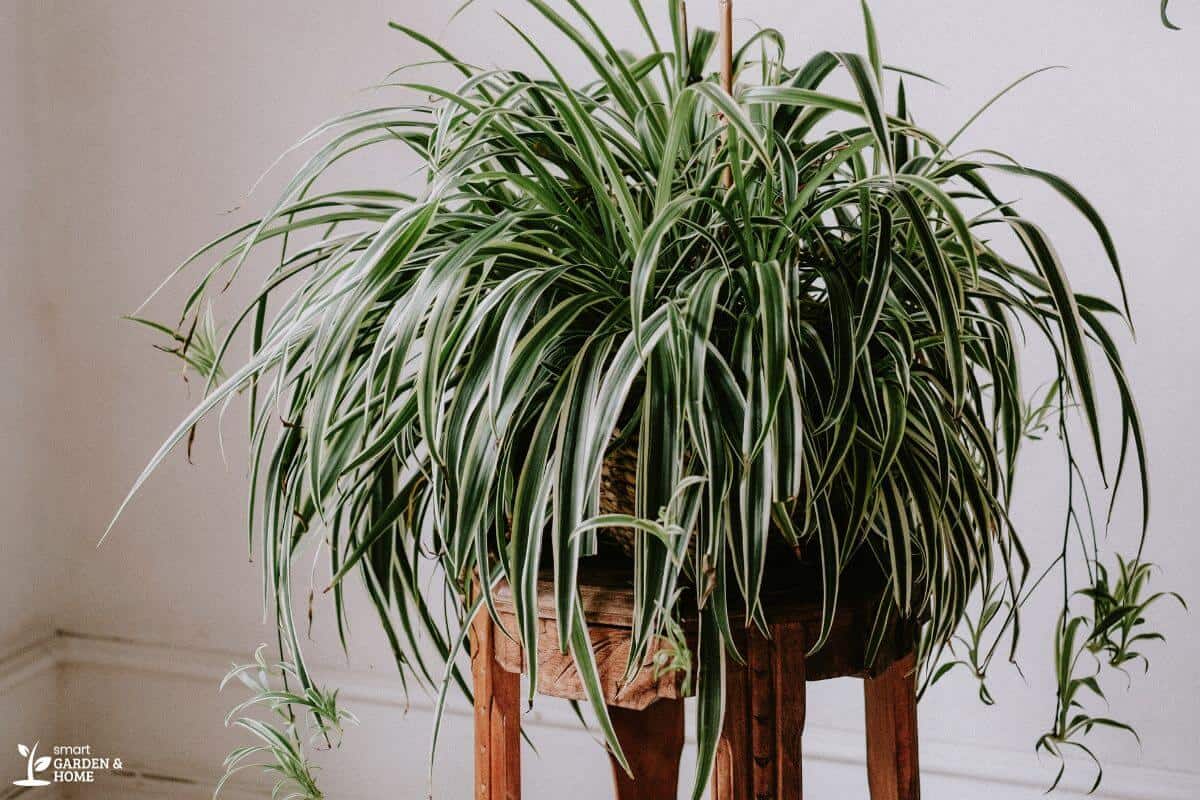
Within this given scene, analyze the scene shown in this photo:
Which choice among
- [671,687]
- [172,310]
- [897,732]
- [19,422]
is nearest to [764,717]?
[671,687]

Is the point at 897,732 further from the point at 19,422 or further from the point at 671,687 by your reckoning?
the point at 19,422

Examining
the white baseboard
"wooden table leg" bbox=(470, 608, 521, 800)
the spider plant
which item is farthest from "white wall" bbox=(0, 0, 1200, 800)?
"wooden table leg" bbox=(470, 608, 521, 800)

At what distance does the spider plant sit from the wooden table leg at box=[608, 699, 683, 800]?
0.40ft

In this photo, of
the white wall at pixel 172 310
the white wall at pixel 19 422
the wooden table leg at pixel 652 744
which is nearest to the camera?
the wooden table leg at pixel 652 744

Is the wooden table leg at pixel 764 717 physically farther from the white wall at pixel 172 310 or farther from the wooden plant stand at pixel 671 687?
the white wall at pixel 172 310

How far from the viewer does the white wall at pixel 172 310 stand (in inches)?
53.6

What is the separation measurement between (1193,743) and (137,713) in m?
1.63

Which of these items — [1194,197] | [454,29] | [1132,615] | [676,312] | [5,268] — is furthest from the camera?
Answer: [5,268]

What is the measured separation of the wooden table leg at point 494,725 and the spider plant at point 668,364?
0.16ft

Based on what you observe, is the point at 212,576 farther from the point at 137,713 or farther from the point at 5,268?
the point at 5,268

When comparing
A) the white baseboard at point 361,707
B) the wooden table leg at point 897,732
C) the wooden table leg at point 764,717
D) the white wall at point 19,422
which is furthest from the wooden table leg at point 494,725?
the white wall at point 19,422

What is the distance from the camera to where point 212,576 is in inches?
71.5

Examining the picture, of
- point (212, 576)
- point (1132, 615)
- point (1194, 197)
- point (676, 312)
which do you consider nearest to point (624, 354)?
point (676, 312)

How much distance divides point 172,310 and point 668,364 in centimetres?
129
